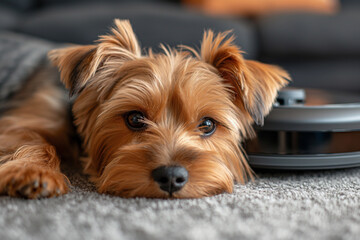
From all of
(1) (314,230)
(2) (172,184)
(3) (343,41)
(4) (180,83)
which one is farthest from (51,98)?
(3) (343,41)

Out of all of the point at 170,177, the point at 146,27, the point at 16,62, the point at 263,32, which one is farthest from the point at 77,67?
the point at 263,32

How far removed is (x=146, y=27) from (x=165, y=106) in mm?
1687

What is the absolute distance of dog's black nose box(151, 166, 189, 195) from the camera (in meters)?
1.15

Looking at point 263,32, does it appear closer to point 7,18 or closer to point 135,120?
point 135,120

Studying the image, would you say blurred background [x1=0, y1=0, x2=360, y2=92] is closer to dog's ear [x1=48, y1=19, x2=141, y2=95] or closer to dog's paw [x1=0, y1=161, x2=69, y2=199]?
dog's ear [x1=48, y1=19, x2=141, y2=95]

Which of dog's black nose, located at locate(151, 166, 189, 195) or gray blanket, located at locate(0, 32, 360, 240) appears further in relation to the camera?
dog's black nose, located at locate(151, 166, 189, 195)

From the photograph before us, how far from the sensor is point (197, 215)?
3.35 feet

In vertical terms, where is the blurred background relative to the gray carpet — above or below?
above

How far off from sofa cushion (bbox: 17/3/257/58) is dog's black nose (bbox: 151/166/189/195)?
188 cm

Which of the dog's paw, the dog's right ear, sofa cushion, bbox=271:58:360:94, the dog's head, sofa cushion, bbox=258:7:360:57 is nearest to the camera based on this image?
the dog's paw

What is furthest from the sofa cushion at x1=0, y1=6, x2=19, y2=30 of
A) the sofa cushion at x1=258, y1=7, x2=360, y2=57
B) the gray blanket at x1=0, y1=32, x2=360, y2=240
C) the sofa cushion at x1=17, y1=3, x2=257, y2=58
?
the gray blanket at x1=0, y1=32, x2=360, y2=240

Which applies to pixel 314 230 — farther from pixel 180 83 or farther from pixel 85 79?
pixel 85 79

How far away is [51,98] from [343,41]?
2.41 m

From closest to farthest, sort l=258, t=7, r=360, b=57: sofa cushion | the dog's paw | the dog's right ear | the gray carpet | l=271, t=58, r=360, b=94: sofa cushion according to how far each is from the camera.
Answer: the gray carpet, the dog's paw, the dog's right ear, l=258, t=7, r=360, b=57: sofa cushion, l=271, t=58, r=360, b=94: sofa cushion
